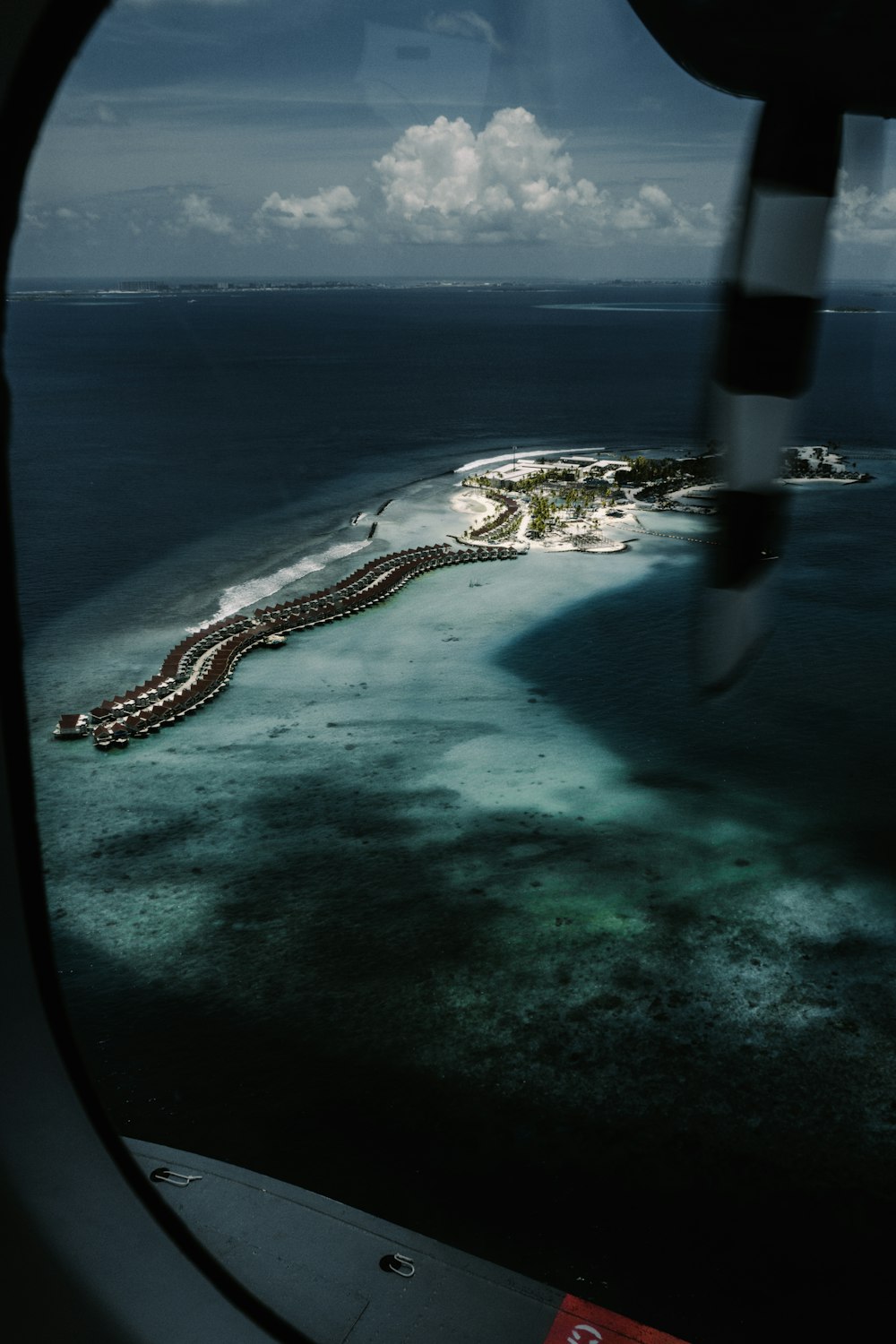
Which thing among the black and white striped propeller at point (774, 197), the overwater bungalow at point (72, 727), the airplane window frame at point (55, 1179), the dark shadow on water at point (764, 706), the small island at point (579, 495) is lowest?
the overwater bungalow at point (72, 727)

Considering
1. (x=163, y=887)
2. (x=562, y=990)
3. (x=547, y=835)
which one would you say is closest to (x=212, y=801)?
(x=163, y=887)

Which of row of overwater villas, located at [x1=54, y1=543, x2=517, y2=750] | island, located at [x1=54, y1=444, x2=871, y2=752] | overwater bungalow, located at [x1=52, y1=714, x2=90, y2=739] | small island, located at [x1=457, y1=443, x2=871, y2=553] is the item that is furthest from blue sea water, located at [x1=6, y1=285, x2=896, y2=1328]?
small island, located at [x1=457, y1=443, x2=871, y2=553]

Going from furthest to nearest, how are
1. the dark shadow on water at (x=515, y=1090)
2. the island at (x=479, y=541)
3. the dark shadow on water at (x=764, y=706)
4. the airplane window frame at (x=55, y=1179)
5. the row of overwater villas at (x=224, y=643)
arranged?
the island at (x=479, y=541), the row of overwater villas at (x=224, y=643), the dark shadow on water at (x=764, y=706), the dark shadow on water at (x=515, y=1090), the airplane window frame at (x=55, y=1179)

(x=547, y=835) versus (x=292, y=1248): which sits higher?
(x=292, y=1248)

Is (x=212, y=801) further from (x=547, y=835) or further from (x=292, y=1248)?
(x=292, y=1248)

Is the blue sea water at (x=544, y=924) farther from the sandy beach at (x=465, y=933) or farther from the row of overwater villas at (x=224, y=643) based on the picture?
the row of overwater villas at (x=224, y=643)

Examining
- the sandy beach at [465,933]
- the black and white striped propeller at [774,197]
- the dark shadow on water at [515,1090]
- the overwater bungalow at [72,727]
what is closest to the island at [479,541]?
the overwater bungalow at [72,727]

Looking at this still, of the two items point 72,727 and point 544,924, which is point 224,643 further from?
point 544,924

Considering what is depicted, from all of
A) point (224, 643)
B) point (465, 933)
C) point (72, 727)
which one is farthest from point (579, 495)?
point (465, 933)
